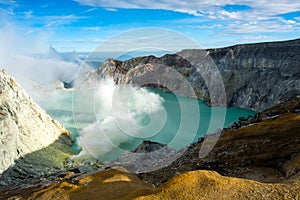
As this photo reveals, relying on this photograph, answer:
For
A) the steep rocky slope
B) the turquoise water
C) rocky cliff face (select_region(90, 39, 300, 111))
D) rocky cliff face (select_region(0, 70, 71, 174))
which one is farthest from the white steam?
rocky cliff face (select_region(90, 39, 300, 111))

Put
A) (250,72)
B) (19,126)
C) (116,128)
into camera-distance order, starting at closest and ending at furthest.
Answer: (19,126), (116,128), (250,72)

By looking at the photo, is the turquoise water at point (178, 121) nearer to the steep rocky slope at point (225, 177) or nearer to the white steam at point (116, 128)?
the white steam at point (116, 128)

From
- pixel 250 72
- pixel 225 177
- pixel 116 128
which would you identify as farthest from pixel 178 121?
pixel 225 177

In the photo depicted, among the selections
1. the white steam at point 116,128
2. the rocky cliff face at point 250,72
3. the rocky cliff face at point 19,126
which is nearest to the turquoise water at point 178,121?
the white steam at point 116,128

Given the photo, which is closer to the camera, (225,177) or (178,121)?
(225,177)

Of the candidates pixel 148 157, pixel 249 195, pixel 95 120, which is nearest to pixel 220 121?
pixel 95 120

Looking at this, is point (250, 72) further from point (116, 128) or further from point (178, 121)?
point (116, 128)

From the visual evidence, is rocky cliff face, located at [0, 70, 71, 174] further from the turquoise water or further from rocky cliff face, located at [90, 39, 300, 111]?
rocky cliff face, located at [90, 39, 300, 111]
